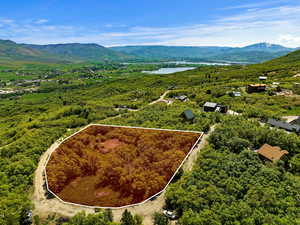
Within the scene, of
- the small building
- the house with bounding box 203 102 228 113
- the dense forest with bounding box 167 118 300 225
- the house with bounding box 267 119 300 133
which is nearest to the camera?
the dense forest with bounding box 167 118 300 225

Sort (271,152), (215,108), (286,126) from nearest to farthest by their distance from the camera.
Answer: (271,152) < (286,126) < (215,108)

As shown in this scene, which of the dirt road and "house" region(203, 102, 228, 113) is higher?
"house" region(203, 102, 228, 113)

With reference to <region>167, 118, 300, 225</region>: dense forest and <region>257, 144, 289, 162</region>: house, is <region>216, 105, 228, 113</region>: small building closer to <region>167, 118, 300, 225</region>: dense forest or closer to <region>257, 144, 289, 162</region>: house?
<region>167, 118, 300, 225</region>: dense forest

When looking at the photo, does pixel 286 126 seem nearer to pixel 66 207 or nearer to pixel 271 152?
pixel 271 152

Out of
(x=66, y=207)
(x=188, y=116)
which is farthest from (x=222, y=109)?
(x=66, y=207)

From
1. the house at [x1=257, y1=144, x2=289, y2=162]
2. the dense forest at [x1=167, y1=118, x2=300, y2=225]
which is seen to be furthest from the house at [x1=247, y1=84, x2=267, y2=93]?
the house at [x1=257, y1=144, x2=289, y2=162]

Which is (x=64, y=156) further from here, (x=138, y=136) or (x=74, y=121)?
(x=74, y=121)

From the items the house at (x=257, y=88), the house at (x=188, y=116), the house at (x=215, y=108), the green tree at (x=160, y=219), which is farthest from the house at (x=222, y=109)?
the green tree at (x=160, y=219)

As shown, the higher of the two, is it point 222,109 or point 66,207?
point 222,109
